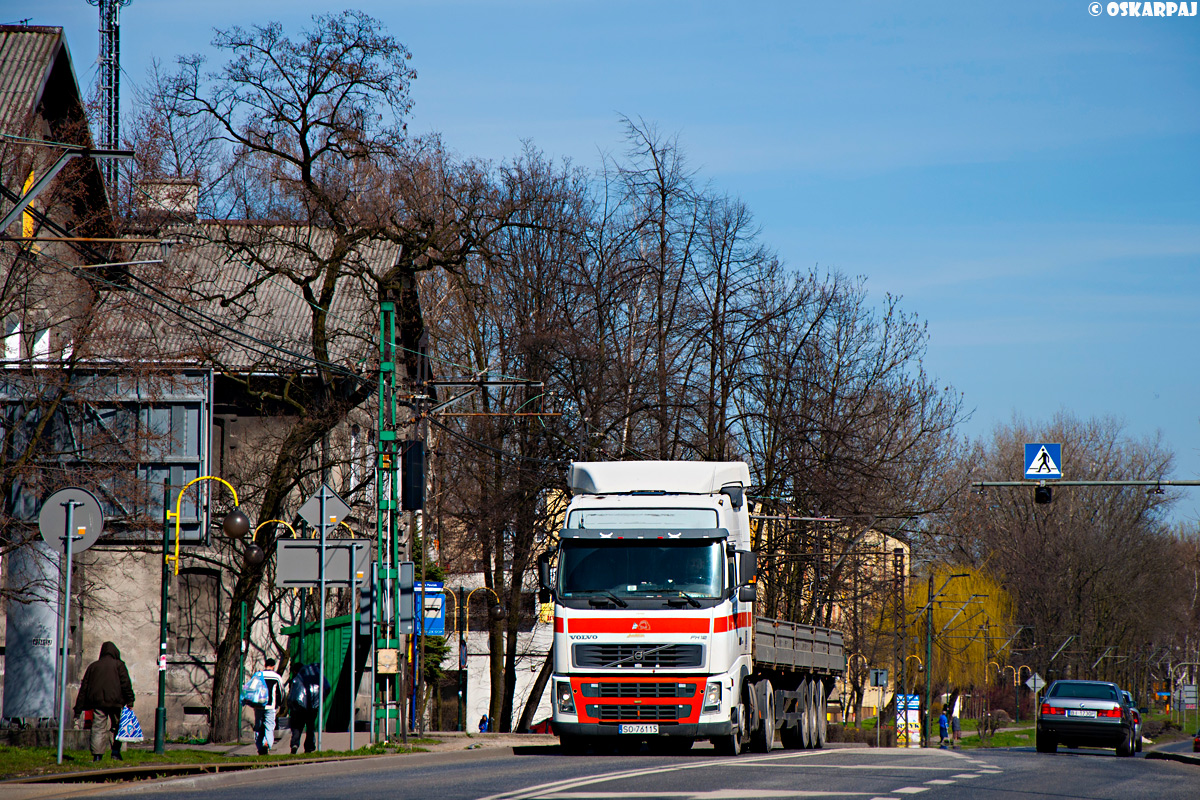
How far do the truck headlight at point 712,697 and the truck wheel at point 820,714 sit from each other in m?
8.60

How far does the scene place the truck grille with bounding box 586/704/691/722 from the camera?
1900cm

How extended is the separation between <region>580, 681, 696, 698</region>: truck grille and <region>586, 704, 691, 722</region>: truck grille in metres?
0.14

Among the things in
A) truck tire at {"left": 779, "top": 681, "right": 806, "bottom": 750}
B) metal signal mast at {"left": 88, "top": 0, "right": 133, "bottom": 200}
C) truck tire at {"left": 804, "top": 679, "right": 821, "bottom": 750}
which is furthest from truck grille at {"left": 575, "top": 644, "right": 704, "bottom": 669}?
metal signal mast at {"left": 88, "top": 0, "right": 133, "bottom": 200}

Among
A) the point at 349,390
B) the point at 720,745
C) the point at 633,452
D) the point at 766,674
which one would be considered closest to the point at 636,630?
the point at 720,745

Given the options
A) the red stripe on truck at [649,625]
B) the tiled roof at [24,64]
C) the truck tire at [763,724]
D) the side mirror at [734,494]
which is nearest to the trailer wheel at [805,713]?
the truck tire at [763,724]

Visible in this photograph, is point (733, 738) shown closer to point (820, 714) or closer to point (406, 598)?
point (406, 598)

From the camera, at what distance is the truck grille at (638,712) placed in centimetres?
1900

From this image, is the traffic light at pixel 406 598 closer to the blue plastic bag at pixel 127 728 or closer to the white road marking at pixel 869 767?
the blue plastic bag at pixel 127 728

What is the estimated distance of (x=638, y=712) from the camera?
1905cm

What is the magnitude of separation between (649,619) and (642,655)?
1.57 ft

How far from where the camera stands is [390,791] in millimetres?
12586

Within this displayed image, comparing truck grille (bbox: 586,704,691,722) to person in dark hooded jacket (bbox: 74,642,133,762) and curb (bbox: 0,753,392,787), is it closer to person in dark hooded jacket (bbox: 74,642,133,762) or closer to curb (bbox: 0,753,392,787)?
curb (bbox: 0,753,392,787)

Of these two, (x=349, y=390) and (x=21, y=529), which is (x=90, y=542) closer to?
(x=21, y=529)

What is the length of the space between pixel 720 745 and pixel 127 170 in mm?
19698
